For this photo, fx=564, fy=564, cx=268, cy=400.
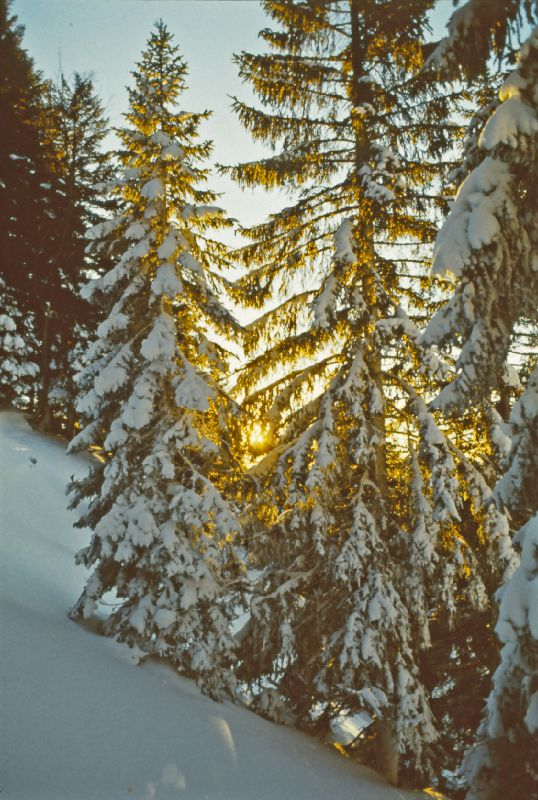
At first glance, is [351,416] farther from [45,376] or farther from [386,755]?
[45,376]

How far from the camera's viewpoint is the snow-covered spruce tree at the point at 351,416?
28.1 feet

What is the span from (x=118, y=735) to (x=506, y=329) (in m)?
6.51

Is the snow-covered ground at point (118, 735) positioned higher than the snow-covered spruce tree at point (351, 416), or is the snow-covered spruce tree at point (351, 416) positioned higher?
the snow-covered spruce tree at point (351, 416)

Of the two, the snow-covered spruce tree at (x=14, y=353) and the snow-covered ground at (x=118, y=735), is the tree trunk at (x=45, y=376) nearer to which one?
the snow-covered spruce tree at (x=14, y=353)

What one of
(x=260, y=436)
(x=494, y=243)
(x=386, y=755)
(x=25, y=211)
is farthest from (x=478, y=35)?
(x=25, y=211)

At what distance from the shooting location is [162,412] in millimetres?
10414

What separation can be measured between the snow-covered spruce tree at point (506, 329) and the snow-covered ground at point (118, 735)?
13.0ft

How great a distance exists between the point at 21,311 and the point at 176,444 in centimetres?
1486

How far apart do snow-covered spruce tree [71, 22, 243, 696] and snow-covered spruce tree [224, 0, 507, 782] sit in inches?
32.7

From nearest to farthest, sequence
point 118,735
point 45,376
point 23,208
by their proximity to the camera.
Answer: point 118,735 → point 23,208 → point 45,376

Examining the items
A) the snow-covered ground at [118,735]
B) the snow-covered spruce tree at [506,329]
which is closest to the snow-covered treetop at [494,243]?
Result: the snow-covered spruce tree at [506,329]

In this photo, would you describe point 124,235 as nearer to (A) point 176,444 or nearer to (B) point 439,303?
(A) point 176,444

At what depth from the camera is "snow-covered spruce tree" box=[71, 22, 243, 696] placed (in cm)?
921

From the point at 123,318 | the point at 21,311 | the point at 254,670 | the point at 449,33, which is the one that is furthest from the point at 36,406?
the point at 449,33
